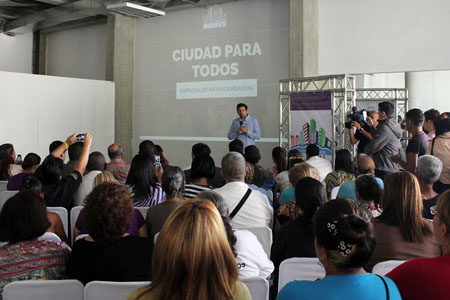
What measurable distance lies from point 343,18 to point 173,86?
4.37 meters

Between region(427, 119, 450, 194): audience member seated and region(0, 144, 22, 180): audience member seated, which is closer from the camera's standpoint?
region(427, 119, 450, 194): audience member seated

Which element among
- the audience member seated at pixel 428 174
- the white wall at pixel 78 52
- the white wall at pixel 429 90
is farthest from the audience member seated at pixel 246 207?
the white wall at pixel 78 52

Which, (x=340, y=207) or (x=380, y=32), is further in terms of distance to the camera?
(x=380, y=32)

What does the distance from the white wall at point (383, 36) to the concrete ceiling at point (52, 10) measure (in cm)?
272

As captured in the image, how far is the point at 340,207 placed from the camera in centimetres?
178

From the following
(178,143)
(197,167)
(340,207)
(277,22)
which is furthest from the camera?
(178,143)

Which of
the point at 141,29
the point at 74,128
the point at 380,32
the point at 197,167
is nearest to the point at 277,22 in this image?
the point at 380,32

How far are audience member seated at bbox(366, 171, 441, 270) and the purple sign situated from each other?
5.50m

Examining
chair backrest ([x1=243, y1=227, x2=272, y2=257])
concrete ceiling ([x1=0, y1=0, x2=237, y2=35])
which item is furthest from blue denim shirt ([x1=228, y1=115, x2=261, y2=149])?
chair backrest ([x1=243, y1=227, x2=272, y2=257])

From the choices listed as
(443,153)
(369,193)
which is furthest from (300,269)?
(443,153)

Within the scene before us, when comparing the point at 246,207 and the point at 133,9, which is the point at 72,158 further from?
the point at 133,9

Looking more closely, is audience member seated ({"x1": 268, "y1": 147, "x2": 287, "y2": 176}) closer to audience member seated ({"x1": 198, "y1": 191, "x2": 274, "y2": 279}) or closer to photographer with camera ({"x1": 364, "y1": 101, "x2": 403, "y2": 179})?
photographer with camera ({"x1": 364, "y1": 101, "x2": 403, "y2": 179})

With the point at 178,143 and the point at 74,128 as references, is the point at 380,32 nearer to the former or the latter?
the point at 178,143

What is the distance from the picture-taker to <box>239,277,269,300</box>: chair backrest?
6.97 feet
